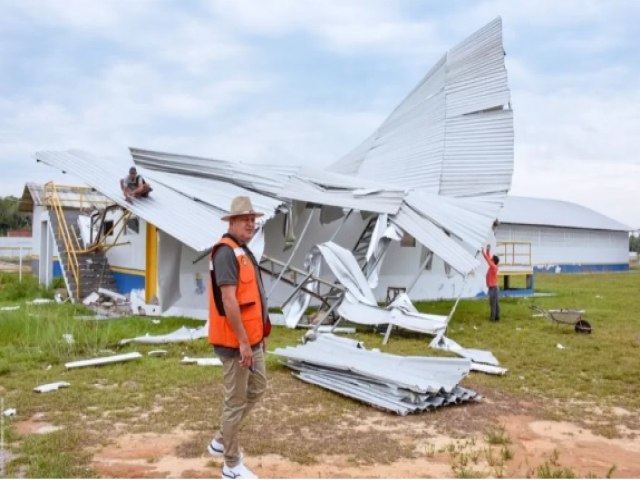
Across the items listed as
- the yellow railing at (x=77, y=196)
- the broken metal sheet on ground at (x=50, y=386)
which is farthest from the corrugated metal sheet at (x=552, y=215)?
the broken metal sheet on ground at (x=50, y=386)

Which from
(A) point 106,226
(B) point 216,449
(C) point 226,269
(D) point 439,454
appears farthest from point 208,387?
(A) point 106,226

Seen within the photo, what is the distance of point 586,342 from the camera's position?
1060cm

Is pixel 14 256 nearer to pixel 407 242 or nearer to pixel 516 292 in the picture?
pixel 407 242

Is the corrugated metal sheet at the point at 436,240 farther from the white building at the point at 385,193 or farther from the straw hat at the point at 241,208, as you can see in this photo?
the straw hat at the point at 241,208

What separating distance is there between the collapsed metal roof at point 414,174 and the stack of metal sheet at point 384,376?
13.5ft

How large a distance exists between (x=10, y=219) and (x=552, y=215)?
4710 centimetres

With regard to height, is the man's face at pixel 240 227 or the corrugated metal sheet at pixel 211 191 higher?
the corrugated metal sheet at pixel 211 191

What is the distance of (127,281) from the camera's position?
14.8 meters

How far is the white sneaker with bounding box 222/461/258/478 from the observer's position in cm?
422

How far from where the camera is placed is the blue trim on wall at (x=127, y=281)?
46.3ft

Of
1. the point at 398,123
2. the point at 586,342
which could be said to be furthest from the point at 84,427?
the point at 398,123

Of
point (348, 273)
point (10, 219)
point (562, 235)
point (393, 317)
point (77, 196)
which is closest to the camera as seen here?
point (393, 317)

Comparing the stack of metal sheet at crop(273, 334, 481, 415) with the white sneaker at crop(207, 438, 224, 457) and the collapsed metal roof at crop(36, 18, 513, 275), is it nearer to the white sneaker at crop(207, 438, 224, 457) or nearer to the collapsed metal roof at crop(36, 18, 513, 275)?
the white sneaker at crop(207, 438, 224, 457)

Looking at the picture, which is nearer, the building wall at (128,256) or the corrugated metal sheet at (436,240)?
the corrugated metal sheet at (436,240)
